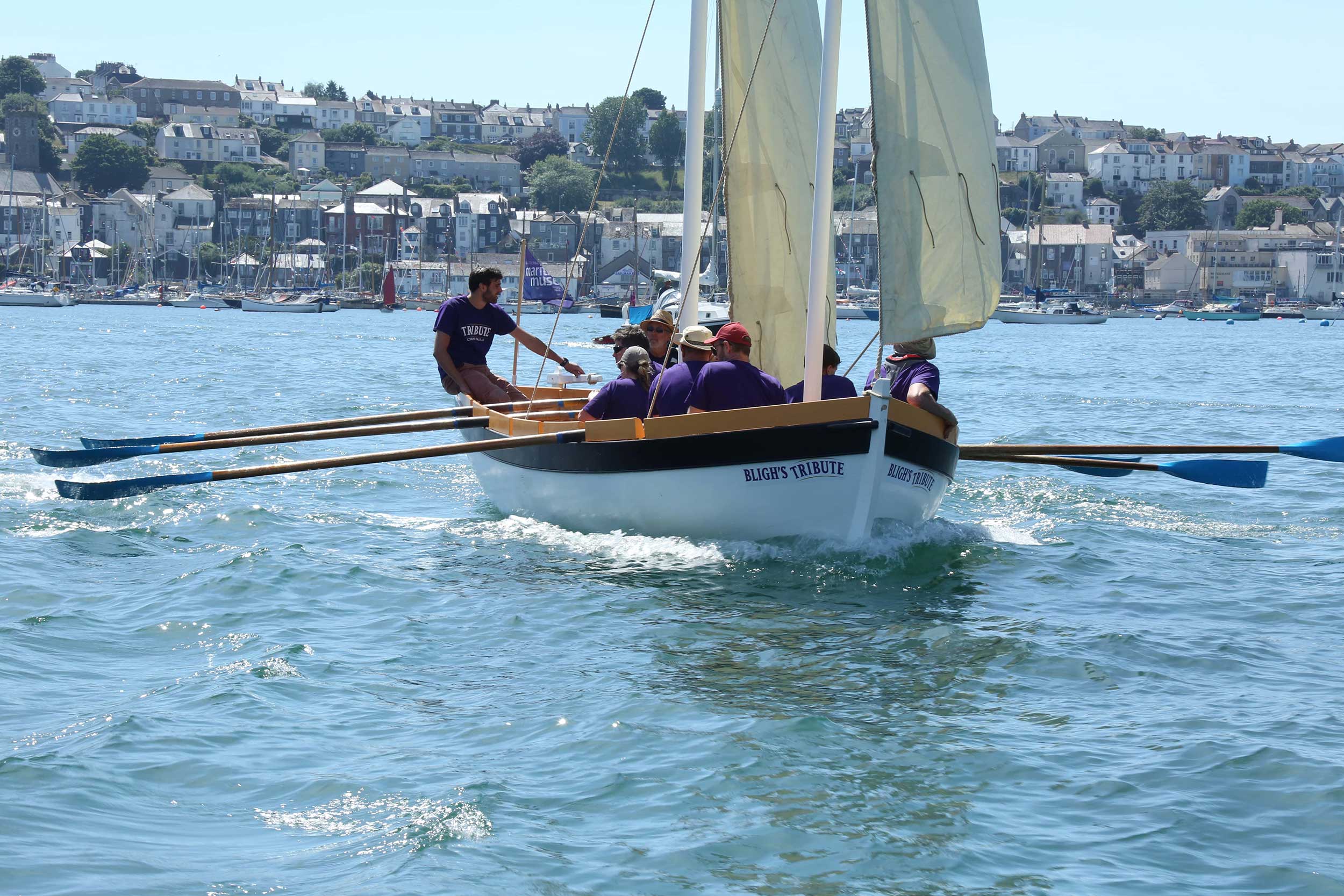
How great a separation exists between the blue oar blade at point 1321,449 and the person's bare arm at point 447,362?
29.3 ft

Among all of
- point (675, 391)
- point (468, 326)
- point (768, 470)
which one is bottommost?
point (768, 470)

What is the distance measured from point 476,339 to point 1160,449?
775cm

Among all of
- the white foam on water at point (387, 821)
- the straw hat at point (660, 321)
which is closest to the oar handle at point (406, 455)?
the straw hat at point (660, 321)

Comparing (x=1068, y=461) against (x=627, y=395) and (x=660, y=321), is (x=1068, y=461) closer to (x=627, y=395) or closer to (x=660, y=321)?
(x=627, y=395)

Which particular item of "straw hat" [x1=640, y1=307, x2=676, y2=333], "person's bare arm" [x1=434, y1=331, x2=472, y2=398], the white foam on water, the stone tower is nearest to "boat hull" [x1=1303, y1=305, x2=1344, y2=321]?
"person's bare arm" [x1=434, y1=331, x2=472, y2=398]

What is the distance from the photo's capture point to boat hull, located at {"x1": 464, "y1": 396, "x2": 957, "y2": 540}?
11.4m

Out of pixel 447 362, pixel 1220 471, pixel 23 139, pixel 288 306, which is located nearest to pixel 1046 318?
pixel 288 306

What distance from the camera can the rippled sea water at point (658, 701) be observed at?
256 inches

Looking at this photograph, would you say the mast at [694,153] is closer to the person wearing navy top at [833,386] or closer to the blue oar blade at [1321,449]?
the person wearing navy top at [833,386]

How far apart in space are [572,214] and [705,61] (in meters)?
179

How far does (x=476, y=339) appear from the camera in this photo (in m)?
16.8

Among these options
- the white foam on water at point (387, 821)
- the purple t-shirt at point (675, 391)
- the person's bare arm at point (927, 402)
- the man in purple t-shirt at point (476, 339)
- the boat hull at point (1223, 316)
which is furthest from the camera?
the boat hull at point (1223, 316)

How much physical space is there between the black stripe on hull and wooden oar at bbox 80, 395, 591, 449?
320 cm

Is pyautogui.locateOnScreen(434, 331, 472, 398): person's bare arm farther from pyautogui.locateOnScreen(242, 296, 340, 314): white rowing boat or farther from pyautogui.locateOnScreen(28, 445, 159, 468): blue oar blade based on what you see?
pyautogui.locateOnScreen(242, 296, 340, 314): white rowing boat
